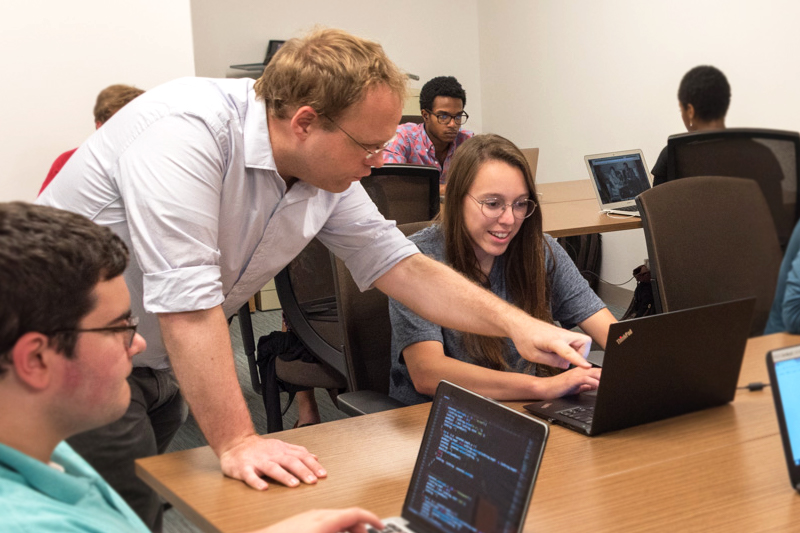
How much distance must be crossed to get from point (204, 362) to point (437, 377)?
573 millimetres

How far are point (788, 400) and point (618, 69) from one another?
4.10 meters

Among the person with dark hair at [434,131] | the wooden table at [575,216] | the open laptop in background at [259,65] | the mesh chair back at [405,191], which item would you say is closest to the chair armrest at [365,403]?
the mesh chair back at [405,191]

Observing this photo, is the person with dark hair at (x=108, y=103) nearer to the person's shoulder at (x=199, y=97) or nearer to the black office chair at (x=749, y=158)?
the person's shoulder at (x=199, y=97)

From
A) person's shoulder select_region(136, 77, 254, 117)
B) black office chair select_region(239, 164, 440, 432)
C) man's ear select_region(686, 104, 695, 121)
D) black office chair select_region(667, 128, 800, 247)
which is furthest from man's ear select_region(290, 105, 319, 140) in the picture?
man's ear select_region(686, 104, 695, 121)

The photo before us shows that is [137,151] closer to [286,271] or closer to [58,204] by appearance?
[58,204]

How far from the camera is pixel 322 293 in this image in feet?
8.34

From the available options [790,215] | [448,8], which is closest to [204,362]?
[790,215]

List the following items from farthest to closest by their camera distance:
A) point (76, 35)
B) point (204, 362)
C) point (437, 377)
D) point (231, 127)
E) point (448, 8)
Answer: point (448, 8) < point (76, 35) < point (437, 377) < point (231, 127) < point (204, 362)

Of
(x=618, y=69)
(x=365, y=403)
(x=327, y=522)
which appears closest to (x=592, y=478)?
(x=327, y=522)

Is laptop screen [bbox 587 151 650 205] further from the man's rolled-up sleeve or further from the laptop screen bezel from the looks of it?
the man's rolled-up sleeve

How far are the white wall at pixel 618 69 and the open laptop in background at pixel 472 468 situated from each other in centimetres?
282

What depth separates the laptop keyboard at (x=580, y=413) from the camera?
1.38m

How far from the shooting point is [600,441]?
1.32 m

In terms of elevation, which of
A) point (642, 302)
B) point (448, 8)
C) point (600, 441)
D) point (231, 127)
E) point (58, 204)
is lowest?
point (642, 302)
